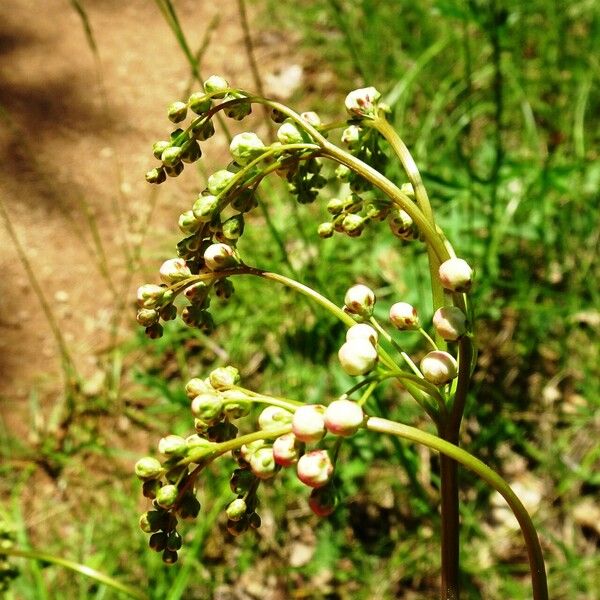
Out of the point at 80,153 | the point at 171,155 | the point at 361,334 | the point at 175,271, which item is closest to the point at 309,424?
the point at 361,334

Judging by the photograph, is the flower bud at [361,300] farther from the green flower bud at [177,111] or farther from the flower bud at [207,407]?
the green flower bud at [177,111]

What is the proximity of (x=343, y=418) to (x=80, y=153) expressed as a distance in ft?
12.3

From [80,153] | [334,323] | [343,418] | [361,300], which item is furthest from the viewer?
[80,153]

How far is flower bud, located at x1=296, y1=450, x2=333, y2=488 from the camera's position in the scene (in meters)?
0.86

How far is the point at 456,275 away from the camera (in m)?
0.94

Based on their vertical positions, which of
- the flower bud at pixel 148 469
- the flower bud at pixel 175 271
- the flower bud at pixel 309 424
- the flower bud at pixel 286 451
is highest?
the flower bud at pixel 175 271

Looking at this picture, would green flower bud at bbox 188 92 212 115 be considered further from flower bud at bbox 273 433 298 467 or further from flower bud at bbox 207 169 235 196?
flower bud at bbox 273 433 298 467

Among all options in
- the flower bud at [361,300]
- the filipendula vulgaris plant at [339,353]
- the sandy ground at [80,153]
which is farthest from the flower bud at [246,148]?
the sandy ground at [80,153]

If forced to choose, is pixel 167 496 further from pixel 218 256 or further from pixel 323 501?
pixel 218 256

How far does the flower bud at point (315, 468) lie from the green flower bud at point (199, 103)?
1.68 feet

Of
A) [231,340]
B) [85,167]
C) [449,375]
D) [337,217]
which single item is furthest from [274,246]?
[449,375]

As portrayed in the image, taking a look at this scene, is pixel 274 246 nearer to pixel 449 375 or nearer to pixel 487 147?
pixel 487 147

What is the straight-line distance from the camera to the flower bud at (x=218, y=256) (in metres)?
1.04

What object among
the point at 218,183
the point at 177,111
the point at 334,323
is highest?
the point at 334,323
